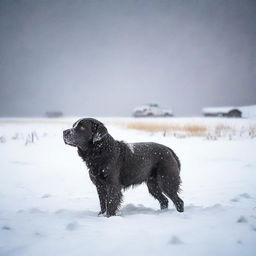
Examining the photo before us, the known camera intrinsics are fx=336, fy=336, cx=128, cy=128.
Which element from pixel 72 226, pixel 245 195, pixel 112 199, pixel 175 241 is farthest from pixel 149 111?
pixel 175 241

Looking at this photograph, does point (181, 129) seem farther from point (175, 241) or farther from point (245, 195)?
point (175, 241)

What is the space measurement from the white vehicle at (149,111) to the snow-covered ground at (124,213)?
26.1 metres

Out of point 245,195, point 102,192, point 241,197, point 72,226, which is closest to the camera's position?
point 72,226

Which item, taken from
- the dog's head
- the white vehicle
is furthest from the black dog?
the white vehicle

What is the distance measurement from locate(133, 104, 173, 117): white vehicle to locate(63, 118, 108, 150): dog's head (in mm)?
32143

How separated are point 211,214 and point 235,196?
1584 mm

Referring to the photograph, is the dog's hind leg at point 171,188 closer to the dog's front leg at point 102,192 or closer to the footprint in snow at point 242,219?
the dog's front leg at point 102,192

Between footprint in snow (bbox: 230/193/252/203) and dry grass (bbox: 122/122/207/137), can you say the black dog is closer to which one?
footprint in snow (bbox: 230/193/252/203)

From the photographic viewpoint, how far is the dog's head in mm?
4763

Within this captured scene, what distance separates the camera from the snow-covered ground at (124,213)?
3.26m

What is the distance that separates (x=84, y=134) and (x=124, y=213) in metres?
1.33

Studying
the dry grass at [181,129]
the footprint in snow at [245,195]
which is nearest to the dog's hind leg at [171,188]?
the footprint in snow at [245,195]

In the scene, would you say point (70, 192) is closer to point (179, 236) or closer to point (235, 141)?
point (179, 236)

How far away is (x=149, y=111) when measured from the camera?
37250 mm
